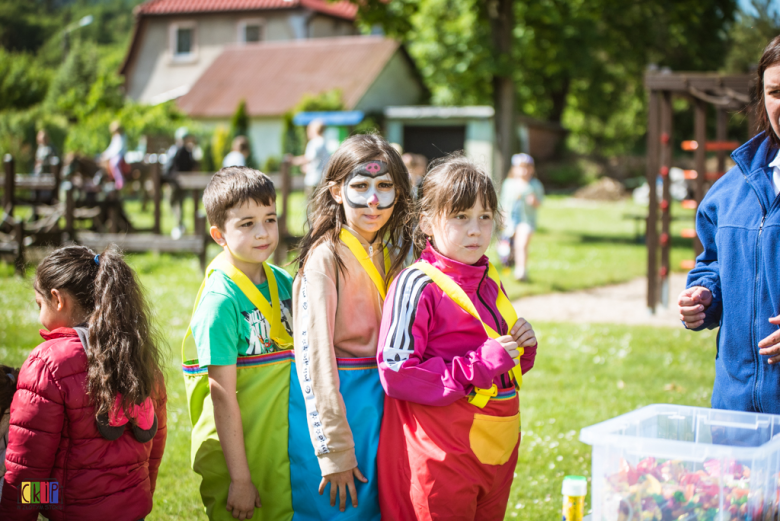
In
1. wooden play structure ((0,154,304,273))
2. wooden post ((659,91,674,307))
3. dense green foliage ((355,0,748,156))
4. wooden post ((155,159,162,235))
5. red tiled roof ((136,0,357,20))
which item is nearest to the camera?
wooden post ((659,91,674,307))

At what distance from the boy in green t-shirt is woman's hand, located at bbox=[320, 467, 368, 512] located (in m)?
0.31

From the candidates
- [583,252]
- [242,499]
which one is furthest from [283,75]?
[242,499]

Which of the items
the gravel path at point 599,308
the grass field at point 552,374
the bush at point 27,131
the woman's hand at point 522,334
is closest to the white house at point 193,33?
the bush at point 27,131

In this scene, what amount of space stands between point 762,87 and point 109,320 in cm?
241

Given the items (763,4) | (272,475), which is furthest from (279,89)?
(272,475)

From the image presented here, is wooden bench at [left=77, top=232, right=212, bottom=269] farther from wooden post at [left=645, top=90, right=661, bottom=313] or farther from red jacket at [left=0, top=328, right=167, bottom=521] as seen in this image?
red jacket at [left=0, top=328, right=167, bottom=521]

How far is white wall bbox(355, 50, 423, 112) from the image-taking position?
31.5m

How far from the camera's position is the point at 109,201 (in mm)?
12922

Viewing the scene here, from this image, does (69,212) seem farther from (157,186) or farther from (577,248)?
(577,248)

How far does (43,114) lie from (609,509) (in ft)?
100

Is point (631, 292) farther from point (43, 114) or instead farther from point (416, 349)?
point (43, 114)

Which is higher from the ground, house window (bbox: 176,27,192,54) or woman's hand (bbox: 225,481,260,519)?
house window (bbox: 176,27,192,54)

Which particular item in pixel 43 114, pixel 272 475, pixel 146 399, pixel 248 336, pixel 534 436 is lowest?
pixel 534 436

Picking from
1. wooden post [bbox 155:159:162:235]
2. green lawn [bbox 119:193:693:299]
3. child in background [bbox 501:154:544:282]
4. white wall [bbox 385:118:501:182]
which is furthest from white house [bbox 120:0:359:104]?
child in background [bbox 501:154:544:282]
